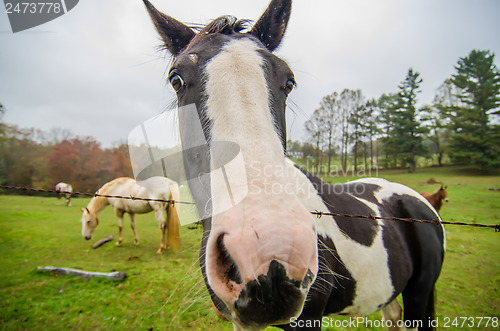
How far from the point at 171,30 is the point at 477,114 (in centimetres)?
3323

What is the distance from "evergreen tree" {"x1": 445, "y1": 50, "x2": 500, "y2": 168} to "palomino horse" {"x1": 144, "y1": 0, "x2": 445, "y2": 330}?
28.7 m

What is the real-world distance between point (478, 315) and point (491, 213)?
10681 millimetres

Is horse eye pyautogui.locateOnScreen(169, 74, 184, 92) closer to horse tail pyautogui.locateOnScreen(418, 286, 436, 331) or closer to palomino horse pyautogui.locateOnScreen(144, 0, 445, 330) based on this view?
palomino horse pyautogui.locateOnScreen(144, 0, 445, 330)

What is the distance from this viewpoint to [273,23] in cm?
203

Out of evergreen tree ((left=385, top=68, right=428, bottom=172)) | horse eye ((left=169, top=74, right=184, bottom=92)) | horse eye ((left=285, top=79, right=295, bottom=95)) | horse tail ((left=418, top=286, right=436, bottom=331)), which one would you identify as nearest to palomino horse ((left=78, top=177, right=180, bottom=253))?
horse eye ((left=169, top=74, right=184, bottom=92))

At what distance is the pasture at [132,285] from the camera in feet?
11.4

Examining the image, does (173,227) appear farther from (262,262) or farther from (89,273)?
(262,262)

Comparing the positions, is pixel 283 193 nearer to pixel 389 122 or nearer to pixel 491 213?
pixel 491 213

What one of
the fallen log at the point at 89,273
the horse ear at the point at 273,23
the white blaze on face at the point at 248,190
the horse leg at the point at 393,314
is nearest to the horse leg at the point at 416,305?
the horse leg at the point at 393,314

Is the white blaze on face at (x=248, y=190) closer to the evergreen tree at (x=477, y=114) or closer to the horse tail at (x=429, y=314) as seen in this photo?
the horse tail at (x=429, y=314)

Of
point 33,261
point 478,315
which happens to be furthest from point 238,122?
point 33,261

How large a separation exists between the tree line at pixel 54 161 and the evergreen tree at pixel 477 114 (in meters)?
35.6

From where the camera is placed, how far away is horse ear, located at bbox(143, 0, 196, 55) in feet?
6.31

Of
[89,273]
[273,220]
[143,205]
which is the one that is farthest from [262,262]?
[143,205]
